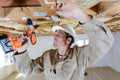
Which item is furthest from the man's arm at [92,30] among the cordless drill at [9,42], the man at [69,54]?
the cordless drill at [9,42]

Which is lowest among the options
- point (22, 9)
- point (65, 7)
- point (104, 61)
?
point (104, 61)

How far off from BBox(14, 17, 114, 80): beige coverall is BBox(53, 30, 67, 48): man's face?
0.10 m

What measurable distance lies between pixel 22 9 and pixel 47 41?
215 inches

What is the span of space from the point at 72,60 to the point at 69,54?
0.10 meters

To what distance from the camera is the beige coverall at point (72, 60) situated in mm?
1472

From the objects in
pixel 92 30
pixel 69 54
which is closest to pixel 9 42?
pixel 92 30

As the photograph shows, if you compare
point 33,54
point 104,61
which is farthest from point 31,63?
point 104,61

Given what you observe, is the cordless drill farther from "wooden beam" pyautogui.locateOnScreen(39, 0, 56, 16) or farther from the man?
"wooden beam" pyautogui.locateOnScreen(39, 0, 56, 16)

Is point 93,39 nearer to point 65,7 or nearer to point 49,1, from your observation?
point 65,7

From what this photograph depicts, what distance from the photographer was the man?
1425mm

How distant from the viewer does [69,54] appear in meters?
1.87

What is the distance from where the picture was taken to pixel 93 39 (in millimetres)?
1487

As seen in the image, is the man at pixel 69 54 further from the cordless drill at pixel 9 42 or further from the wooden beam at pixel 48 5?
the wooden beam at pixel 48 5

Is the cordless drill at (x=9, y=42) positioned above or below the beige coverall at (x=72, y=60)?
above
